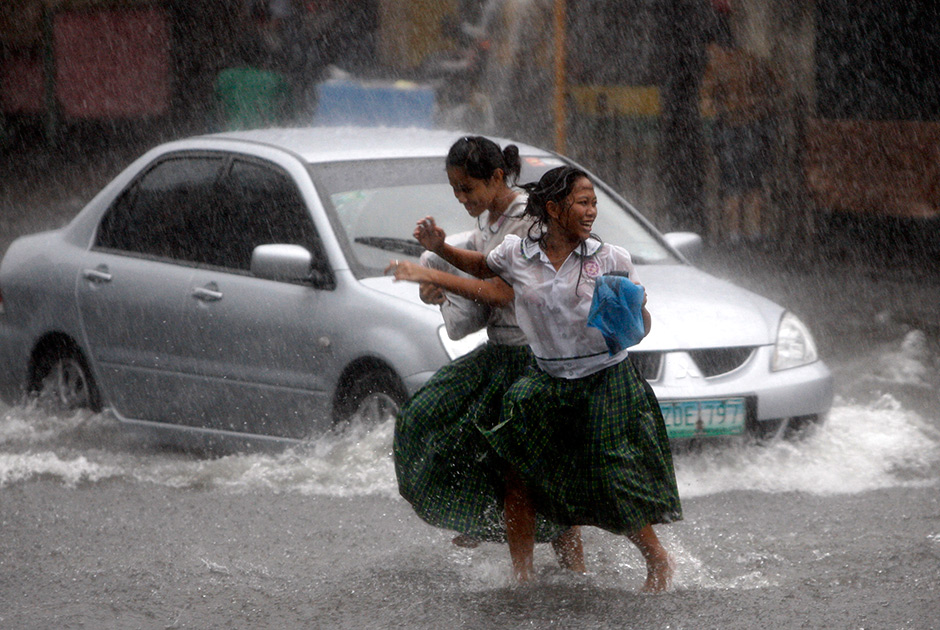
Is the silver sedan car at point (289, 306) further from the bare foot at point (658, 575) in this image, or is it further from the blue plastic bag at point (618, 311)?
the blue plastic bag at point (618, 311)

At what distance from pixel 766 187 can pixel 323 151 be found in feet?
24.3

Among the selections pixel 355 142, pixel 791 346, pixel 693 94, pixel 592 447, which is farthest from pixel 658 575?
pixel 693 94

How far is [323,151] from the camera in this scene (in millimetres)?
6965

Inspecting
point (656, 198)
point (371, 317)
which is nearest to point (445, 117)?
point (656, 198)

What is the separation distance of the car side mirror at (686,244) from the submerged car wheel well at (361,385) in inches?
71.1

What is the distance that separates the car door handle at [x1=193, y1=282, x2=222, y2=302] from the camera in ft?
22.2

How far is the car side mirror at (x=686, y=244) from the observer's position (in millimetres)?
7242

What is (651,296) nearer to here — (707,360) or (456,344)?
(707,360)

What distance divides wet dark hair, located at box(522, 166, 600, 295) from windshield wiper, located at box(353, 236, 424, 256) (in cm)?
203

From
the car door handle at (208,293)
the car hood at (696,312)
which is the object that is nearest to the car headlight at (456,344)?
the car hood at (696,312)

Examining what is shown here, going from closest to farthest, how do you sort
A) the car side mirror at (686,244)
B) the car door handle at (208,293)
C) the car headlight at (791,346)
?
the car headlight at (791,346), the car door handle at (208,293), the car side mirror at (686,244)

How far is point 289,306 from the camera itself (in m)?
6.50

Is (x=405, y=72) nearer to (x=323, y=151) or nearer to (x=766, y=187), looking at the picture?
(x=766, y=187)

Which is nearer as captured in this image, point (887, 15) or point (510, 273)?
point (510, 273)
